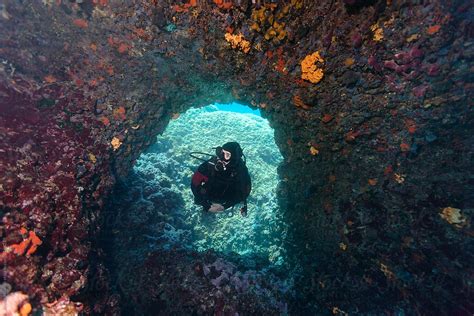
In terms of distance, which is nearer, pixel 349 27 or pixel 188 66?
pixel 349 27

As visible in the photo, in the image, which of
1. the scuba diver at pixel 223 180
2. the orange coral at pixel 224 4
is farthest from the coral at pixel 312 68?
the scuba diver at pixel 223 180

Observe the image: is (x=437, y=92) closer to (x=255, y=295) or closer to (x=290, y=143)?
(x=290, y=143)

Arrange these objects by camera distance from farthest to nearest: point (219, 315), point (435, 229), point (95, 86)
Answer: point (95, 86) < point (219, 315) < point (435, 229)

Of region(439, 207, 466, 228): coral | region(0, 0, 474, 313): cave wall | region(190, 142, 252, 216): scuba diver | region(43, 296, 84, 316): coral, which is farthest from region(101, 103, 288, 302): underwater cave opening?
region(439, 207, 466, 228): coral

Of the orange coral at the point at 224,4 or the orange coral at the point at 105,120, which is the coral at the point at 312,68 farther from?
the orange coral at the point at 105,120

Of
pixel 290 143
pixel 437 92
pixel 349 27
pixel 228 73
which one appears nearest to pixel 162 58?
pixel 228 73

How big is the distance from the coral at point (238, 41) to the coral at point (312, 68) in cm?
101

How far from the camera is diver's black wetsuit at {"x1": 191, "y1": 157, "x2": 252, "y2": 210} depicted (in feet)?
15.8

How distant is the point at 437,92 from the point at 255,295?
13.4 feet

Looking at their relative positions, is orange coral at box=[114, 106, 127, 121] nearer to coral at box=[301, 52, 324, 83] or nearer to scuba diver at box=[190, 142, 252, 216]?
scuba diver at box=[190, 142, 252, 216]

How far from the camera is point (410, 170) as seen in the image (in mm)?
3920

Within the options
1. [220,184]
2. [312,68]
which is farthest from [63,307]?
[312,68]

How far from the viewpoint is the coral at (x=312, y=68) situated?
4027 mm

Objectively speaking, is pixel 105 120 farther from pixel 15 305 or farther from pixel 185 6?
pixel 15 305
